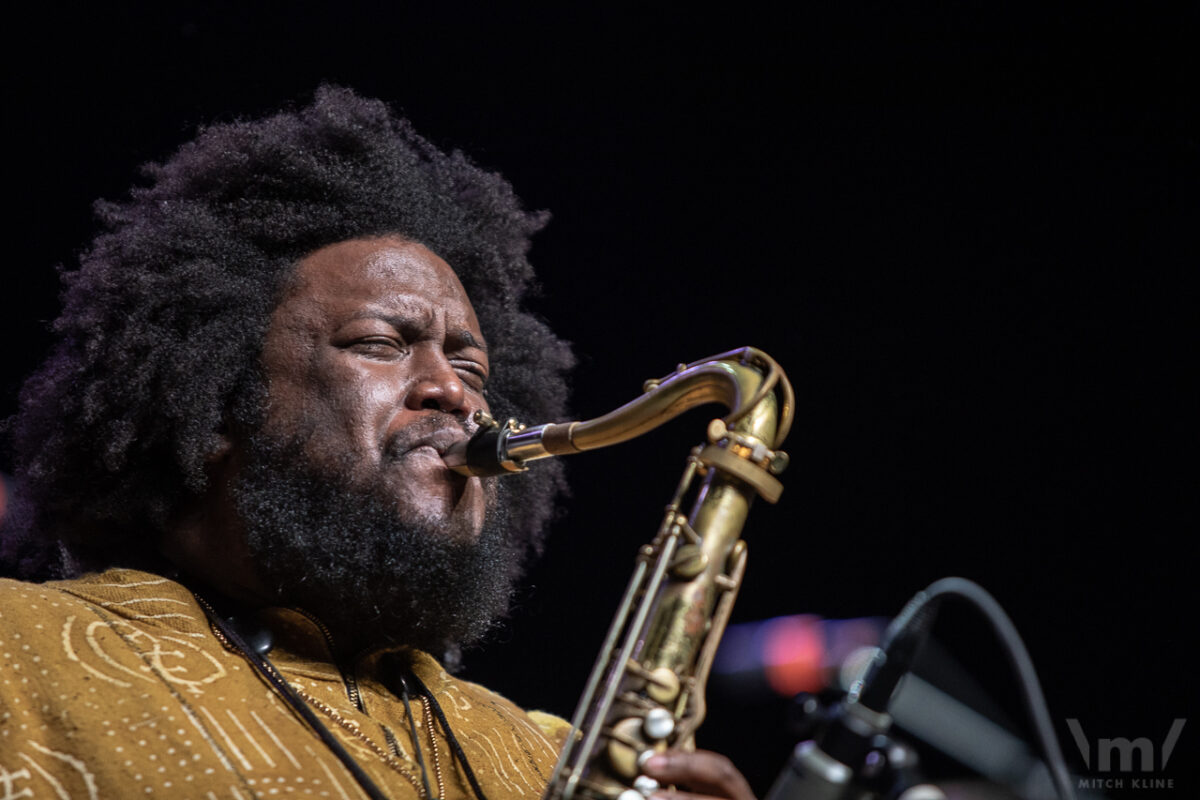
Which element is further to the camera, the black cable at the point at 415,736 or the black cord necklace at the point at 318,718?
the black cable at the point at 415,736

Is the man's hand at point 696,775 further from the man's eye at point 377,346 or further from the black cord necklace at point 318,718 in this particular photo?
the man's eye at point 377,346

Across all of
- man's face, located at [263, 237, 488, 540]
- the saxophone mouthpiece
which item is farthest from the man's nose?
the saxophone mouthpiece

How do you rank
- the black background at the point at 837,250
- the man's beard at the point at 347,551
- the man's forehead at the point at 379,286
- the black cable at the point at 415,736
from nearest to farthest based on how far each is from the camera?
the black cable at the point at 415,736 < the man's beard at the point at 347,551 < the man's forehead at the point at 379,286 < the black background at the point at 837,250

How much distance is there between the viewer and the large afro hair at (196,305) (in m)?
2.58

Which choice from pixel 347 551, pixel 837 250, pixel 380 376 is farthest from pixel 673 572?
pixel 837 250

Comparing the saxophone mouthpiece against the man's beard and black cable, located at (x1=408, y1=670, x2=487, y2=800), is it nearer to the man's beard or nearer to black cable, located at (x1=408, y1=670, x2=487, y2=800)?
the man's beard

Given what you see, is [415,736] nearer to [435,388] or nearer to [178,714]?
[178,714]

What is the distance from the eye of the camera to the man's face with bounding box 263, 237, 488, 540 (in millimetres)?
2408

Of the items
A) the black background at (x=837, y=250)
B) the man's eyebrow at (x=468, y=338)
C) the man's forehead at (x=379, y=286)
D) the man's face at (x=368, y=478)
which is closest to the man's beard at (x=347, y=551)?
the man's face at (x=368, y=478)

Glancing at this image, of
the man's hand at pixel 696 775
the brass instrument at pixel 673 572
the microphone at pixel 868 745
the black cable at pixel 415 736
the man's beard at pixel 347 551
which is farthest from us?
the man's beard at pixel 347 551

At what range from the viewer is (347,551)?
2.33 m

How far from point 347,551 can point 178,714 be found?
593 millimetres

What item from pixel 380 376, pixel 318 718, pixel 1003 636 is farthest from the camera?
pixel 380 376

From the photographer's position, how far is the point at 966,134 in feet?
11.4
